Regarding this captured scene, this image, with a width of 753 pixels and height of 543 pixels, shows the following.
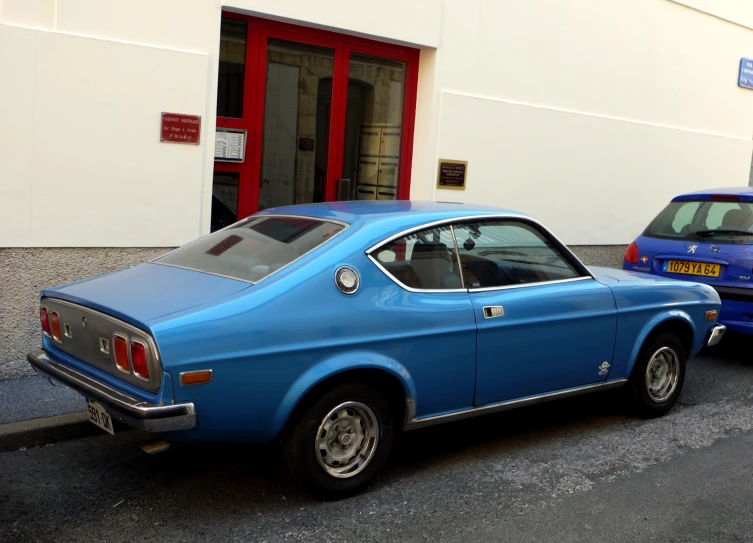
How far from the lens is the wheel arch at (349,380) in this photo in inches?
156

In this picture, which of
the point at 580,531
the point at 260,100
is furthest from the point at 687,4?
the point at 580,531

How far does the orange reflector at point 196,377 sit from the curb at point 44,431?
1628 mm

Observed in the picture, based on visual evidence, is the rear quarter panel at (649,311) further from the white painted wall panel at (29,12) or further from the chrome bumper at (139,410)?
the white painted wall panel at (29,12)

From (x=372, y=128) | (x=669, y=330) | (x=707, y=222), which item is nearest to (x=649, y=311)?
(x=669, y=330)

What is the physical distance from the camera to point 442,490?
4.51 metres

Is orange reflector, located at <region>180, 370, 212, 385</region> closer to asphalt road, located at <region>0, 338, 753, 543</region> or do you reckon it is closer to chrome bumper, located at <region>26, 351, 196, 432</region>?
chrome bumper, located at <region>26, 351, 196, 432</region>

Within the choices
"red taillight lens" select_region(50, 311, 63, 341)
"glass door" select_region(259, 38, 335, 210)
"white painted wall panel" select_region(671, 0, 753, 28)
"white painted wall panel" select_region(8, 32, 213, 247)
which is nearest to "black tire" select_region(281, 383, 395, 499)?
"red taillight lens" select_region(50, 311, 63, 341)

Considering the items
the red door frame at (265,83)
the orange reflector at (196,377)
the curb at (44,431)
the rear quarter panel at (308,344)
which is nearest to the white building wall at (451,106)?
the red door frame at (265,83)

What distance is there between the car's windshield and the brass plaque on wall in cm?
218

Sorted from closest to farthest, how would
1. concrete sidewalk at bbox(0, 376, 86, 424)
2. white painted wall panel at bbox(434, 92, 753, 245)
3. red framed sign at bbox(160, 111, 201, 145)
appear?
1. concrete sidewalk at bbox(0, 376, 86, 424)
2. red framed sign at bbox(160, 111, 201, 145)
3. white painted wall panel at bbox(434, 92, 753, 245)

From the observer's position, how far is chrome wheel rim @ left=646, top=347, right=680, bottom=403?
19.1 ft

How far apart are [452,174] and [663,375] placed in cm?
406

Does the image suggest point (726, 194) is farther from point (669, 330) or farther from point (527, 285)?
point (527, 285)

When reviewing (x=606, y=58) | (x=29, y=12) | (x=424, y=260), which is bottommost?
(x=424, y=260)
